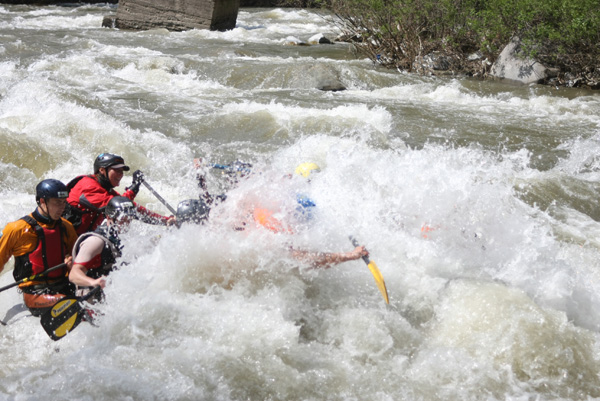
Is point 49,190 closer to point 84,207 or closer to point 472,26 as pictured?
point 84,207

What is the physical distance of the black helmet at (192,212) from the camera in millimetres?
4477

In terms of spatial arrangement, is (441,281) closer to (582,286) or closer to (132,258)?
(582,286)

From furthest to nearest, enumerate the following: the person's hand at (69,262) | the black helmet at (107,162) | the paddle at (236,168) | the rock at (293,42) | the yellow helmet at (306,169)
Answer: the rock at (293,42) → the yellow helmet at (306,169) → the paddle at (236,168) → the black helmet at (107,162) → the person's hand at (69,262)

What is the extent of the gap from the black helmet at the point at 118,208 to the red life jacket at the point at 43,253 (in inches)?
13.0

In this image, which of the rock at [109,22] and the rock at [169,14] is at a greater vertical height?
the rock at [169,14]

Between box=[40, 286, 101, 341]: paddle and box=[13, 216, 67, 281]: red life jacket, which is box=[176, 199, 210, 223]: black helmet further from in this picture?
box=[40, 286, 101, 341]: paddle

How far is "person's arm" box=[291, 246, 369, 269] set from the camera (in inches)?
170

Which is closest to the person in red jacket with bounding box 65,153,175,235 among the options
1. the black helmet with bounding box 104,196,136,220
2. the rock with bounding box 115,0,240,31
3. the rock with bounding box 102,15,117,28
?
the black helmet with bounding box 104,196,136,220

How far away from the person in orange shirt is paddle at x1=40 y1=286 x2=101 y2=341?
157 millimetres

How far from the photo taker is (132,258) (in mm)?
4277

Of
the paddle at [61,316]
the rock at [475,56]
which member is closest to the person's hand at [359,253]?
the paddle at [61,316]

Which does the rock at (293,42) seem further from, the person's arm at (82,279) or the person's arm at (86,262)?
the person's arm at (82,279)

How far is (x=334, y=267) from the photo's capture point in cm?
495

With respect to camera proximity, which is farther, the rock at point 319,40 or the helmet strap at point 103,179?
the rock at point 319,40
